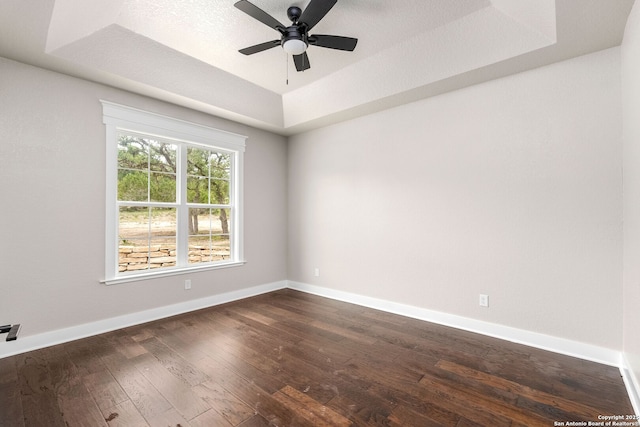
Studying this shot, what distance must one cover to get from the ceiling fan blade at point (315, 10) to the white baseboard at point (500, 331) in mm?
3191

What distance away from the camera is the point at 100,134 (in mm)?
3129

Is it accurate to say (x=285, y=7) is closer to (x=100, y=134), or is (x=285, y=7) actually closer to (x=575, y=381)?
(x=100, y=134)

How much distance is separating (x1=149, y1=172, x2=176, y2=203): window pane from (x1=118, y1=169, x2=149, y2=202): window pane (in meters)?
0.07

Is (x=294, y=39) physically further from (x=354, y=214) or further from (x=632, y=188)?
(x=632, y=188)

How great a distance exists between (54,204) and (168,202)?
3.63 ft

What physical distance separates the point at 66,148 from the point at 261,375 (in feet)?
9.57

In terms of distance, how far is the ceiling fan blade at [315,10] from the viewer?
6.73 feet

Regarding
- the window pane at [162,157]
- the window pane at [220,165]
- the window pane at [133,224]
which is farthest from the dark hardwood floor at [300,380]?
the window pane at [220,165]


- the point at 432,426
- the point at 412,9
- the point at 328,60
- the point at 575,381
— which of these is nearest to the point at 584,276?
the point at 575,381

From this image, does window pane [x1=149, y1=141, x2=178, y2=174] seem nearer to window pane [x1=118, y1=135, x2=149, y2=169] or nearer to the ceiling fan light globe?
window pane [x1=118, y1=135, x2=149, y2=169]

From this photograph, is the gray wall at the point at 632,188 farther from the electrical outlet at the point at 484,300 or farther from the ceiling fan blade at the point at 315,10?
the ceiling fan blade at the point at 315,10

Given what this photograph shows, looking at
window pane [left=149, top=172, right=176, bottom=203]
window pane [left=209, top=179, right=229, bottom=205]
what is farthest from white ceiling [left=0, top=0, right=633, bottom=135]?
window pane [left=209, top=179, right=229, bottom=205]

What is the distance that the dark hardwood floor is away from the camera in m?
1.81

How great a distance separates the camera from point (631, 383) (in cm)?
205
